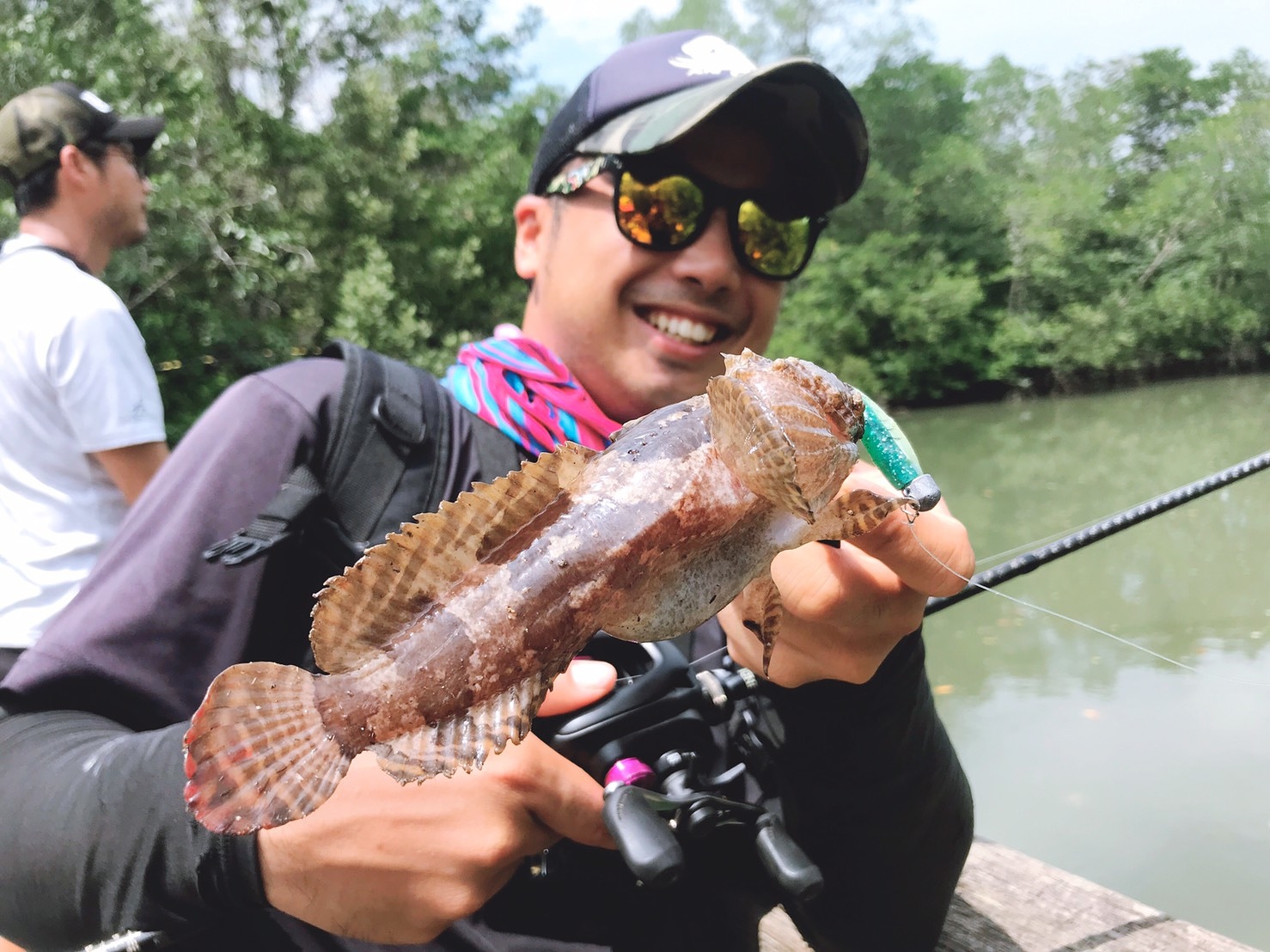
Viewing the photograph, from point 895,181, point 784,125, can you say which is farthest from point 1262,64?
point 784,125

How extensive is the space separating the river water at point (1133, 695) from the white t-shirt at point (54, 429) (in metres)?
3.11

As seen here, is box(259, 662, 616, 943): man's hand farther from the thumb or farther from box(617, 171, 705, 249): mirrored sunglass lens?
box(617, 171, 705, 249): mirrored sunglass lens

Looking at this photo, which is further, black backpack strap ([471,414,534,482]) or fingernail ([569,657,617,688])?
black backpack strap ([471,414,534,482])

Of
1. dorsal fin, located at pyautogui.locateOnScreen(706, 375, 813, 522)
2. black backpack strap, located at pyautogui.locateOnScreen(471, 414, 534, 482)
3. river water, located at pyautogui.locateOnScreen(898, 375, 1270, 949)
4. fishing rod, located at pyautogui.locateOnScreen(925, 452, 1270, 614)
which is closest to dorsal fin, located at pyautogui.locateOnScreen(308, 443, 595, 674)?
dorsal fin, located at pyautogui.locateOnScreen(706, 375, 813, 522)

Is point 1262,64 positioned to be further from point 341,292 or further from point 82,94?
point 82,94

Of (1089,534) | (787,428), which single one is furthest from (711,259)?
(1089,534)

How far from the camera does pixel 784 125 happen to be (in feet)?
7.07

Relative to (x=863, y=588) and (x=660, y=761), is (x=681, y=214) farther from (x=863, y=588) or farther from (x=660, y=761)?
(x=660, y=761)

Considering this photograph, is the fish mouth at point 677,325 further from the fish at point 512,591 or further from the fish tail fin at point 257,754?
the fish tail fin at point 257,754

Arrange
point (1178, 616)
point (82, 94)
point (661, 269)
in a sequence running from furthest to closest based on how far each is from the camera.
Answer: point (1178, 616) < point (82, 94) < point (661, 269)

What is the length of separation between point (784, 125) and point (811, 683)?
144 cm

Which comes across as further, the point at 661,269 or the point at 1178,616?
the point at 1178,616

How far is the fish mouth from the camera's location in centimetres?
215

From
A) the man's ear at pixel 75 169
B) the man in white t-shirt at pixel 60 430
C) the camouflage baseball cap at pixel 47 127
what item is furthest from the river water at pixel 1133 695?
the camouflage baseball cap at pixel 47 127
